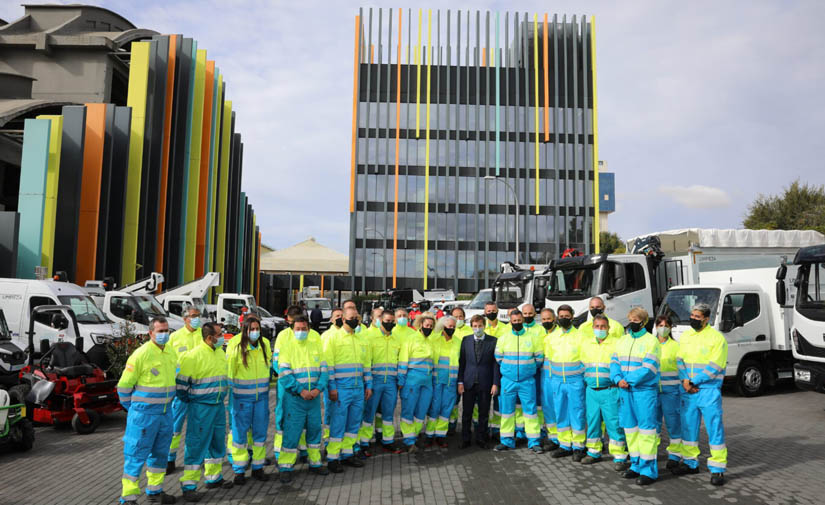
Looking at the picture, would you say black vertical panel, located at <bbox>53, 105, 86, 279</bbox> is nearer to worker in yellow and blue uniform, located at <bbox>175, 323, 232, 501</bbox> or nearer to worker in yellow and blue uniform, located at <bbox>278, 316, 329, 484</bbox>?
worker in yellow and blue uniform, located at <bbox>175, 323, 232, 501</bbox>

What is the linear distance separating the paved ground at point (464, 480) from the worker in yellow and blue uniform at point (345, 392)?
0.85 ft

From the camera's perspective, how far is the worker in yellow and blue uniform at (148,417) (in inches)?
210

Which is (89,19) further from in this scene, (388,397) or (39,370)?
(388,397)

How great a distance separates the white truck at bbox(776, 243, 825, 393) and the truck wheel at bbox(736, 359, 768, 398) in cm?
171

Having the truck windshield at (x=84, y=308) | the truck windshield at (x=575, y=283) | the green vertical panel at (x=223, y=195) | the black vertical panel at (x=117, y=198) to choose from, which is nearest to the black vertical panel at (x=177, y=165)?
the black vertical panel at (x=117, y=198)

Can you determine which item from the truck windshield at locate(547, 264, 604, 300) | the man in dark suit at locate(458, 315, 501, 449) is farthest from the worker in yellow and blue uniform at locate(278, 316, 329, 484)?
the truck windshield at locate(547, 264, 604, 300)

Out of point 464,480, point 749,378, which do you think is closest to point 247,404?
point 464,480

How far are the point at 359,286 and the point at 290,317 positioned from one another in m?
47.2

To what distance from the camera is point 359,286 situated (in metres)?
53.5

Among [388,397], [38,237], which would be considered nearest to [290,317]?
[388,397]

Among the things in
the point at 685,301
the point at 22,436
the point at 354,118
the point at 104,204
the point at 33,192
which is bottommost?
the point at 22,436

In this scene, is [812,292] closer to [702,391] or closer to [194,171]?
[702,391]

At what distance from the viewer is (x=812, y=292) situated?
955cm

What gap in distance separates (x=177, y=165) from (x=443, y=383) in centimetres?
2617
